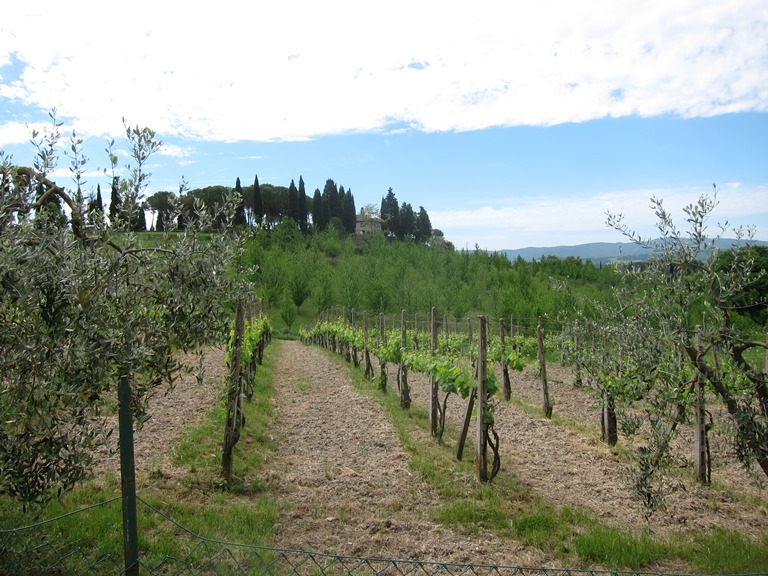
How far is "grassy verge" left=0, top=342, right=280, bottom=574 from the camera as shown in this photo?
4.98 m

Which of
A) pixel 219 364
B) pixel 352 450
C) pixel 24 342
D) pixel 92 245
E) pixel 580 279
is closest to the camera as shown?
pixel 24 342

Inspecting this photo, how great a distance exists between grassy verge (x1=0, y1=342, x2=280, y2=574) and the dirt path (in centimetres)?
42

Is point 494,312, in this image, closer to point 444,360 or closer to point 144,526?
point 444,360

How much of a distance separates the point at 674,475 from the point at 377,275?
145 ft

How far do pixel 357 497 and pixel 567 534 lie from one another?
267 centimetres

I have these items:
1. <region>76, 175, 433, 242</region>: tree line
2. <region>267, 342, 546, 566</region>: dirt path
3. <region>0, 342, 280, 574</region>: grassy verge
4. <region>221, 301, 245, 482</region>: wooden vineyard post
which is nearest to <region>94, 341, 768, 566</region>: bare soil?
<region>267, 342, 546, 566</region>: dirt path

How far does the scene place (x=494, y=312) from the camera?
40.0 metres

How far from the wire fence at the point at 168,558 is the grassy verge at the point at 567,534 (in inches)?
17.6

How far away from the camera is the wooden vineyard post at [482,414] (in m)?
8.32

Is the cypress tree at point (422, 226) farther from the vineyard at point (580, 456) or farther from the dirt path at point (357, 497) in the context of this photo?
the dirt path at point (357, 497)

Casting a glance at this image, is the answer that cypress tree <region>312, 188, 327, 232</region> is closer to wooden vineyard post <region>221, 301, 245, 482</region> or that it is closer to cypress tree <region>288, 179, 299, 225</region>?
cypress tree <region>288, 179, 299, 225</region>

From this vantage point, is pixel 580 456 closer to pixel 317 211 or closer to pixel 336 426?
pixel 336 426

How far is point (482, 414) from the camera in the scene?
8.59 m

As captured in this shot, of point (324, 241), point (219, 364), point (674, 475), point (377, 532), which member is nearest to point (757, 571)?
point (674, 475)
